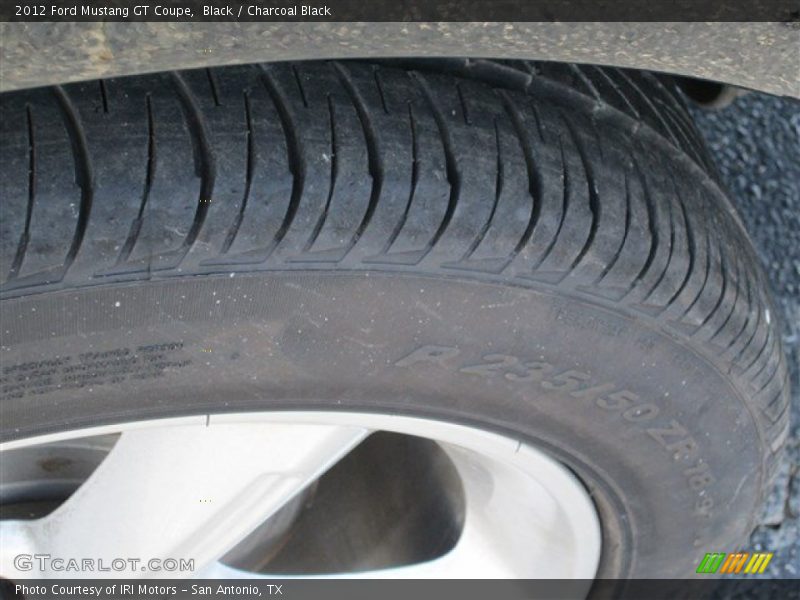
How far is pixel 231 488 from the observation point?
49.0 inches

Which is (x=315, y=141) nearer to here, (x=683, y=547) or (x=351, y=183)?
(x=351, y=183)

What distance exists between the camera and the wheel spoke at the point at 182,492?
1.17 meters

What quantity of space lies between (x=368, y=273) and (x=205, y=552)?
0.52 m

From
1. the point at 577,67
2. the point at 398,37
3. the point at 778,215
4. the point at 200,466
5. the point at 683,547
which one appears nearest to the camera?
the point at 398,37

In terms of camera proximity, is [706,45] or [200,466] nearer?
[706,45]

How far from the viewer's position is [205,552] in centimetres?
129

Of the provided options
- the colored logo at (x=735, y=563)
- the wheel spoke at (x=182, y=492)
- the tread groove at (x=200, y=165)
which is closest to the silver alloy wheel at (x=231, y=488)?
the wheel spoke at (x=182, y=492)

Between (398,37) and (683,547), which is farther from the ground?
(398,37)

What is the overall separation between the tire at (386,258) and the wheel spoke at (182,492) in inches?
5.7

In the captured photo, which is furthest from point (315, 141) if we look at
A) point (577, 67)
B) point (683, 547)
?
point (683, 547)

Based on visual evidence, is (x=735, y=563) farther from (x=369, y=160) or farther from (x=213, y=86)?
(x=213, y=86)

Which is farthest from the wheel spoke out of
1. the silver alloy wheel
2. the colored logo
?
the colored logo

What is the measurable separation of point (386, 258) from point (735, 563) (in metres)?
0.78

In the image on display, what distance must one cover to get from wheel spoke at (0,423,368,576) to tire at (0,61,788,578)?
0.47ft
